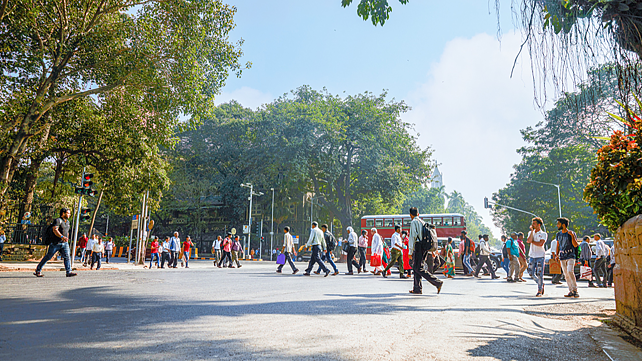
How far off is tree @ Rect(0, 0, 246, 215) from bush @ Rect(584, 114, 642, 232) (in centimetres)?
1412

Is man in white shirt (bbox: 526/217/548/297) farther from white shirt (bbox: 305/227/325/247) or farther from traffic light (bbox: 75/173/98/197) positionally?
traffic light (bbox: 75/173/98/197)

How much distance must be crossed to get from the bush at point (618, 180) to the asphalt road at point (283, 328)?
4.93 ft

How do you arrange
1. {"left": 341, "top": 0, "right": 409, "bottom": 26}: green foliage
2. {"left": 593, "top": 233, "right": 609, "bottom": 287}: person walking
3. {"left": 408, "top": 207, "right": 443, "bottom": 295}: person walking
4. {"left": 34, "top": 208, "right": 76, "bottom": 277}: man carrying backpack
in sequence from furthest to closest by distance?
1. {"left": 593, "top": 233, "right": 609, "bottom": 287}: person walking
2. {"left": 34, "top": 208, "right": 76, "bottom": 277}: man carrying backpack
3. {"left": 408, "top": 207, "right": 443, "bottom": 295}: person walking
4. {"left": 341, "top": 0, "right": 409, "bottom": 26}: green foliage

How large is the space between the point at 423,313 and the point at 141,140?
15.2 meters

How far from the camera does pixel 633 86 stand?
461 cm

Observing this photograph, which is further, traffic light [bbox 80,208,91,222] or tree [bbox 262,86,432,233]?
tree [bbox 262,86,432,233]

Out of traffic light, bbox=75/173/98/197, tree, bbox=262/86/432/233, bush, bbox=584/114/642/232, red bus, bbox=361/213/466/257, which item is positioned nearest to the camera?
bush, bbox=584/114/642/232

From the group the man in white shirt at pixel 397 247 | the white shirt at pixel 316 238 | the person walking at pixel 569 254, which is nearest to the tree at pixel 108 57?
the white shirt at pixel 316 238

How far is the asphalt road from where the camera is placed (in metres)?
3.71

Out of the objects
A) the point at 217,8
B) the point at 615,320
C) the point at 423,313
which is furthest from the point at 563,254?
the point at 217,8

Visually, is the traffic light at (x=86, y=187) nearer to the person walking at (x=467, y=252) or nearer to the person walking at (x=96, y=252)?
the person walking at (x=96, y=252)

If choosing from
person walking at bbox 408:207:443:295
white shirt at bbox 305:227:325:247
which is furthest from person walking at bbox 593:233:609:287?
white shirt at bbox 305:227:325:247

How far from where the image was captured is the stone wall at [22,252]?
20.1 metres

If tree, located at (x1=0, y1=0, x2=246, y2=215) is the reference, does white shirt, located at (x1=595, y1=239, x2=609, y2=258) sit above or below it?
below
